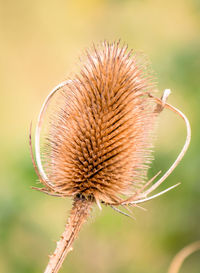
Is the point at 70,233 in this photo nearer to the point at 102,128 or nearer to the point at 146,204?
the point at 102,128

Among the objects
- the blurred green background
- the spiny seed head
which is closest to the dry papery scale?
the spiny seed head

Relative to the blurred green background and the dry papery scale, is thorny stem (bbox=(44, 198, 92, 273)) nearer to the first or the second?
the dry papery scale

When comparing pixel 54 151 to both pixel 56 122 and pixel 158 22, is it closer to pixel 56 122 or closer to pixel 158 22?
pixel 56 122

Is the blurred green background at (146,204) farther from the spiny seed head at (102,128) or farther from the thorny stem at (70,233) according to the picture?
the thorny stem at (70,233)

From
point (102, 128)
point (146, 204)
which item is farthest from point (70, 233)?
point (146, 204)

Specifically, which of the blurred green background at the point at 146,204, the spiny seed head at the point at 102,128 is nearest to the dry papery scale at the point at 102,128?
the spiny seed head at the point at 102,128
